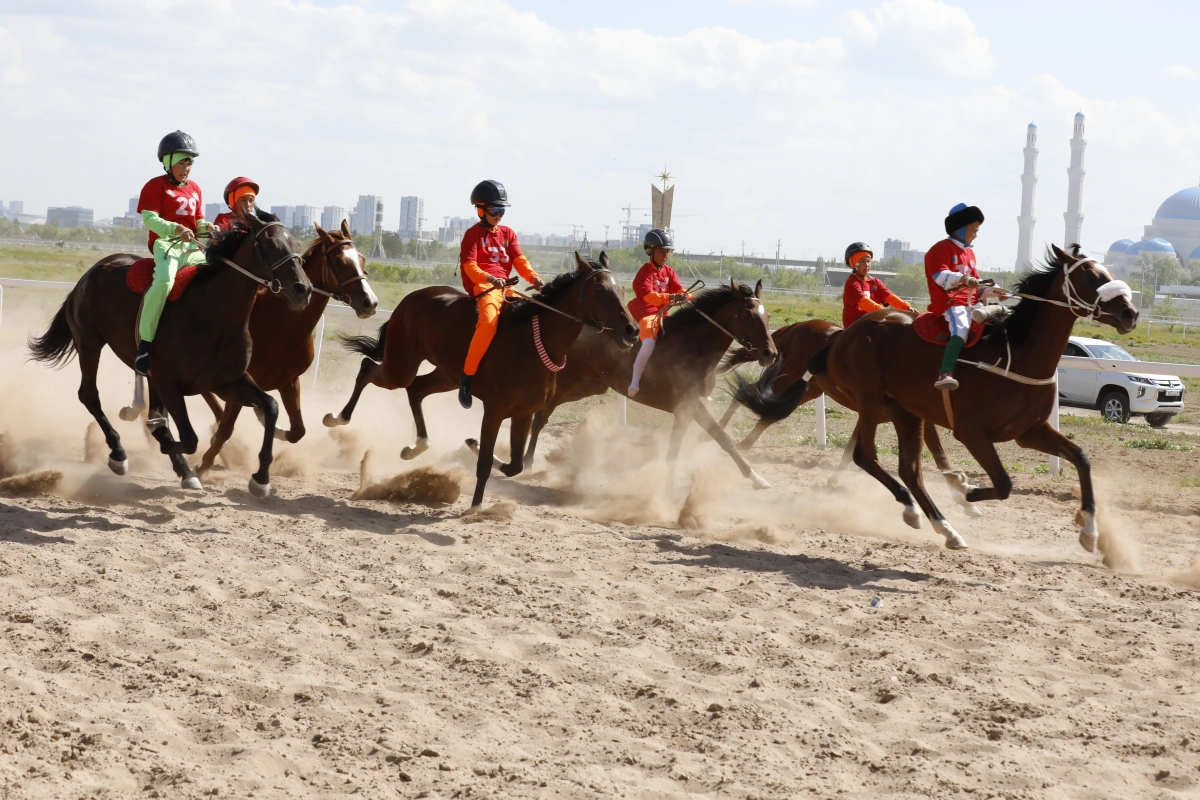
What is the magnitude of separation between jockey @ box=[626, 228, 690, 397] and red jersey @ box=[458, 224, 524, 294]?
1409mm

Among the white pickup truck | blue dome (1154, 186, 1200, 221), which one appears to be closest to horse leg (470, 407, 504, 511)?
the white pickup truck

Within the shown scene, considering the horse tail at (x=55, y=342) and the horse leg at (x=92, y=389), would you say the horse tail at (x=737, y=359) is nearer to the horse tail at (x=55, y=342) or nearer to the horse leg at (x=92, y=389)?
the horse leg at (x=92, y=389)

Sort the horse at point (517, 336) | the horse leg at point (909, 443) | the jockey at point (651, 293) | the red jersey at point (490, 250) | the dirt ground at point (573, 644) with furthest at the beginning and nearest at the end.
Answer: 1. the jockey at point (651, 293)
2. the red jersey at point (490, 250)
3. the horse leg at point (909, 443)
4. the horse at point (517, 336)
5. the dirt ground at point (573, 644)

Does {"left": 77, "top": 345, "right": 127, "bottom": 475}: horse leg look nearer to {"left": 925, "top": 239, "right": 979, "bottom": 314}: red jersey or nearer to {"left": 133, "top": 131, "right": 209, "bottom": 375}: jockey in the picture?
{"left": 133, "top": 131, "right": 209, "bottom": 375}: jockey

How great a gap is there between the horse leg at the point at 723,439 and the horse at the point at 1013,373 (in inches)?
63.7

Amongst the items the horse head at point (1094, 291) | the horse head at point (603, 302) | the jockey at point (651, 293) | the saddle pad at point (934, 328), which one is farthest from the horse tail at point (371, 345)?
the horse head at point (1094, 291)

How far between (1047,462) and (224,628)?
9822 mm

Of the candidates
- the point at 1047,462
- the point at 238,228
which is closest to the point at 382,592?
the point at 238,228

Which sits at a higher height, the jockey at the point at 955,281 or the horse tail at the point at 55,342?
the jockey at the point at 955,281

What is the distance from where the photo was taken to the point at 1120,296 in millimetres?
6988

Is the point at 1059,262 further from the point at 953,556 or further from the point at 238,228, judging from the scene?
the point at 238,228

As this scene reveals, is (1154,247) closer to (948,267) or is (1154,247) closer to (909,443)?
(909,443)

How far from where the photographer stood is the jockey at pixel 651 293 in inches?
389

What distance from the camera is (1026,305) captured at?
761 centimetres
